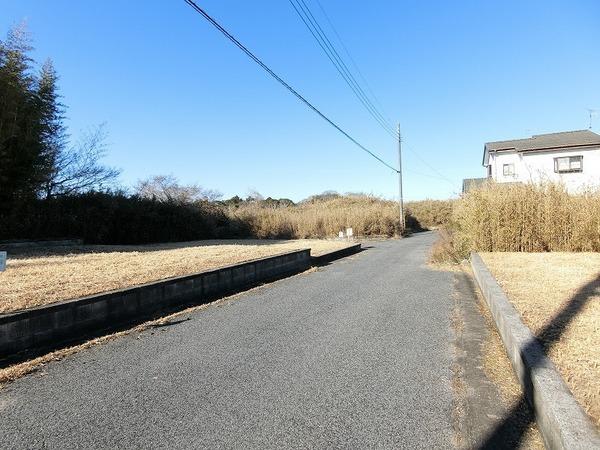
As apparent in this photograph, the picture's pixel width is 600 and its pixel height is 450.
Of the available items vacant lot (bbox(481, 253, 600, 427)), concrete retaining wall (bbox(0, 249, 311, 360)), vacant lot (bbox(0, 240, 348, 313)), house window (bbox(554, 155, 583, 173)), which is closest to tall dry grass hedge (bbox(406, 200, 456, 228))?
house window (bbox(554, 155, 583, 173))

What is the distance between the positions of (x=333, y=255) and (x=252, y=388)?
39.7 ft

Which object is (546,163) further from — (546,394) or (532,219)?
(546,394)

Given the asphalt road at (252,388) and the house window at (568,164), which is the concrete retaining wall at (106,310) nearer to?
the asphalt road at (252,388)

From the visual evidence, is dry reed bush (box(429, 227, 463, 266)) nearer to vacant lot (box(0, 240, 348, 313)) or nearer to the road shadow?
vacant lot (box(0, 240, 348, 313))

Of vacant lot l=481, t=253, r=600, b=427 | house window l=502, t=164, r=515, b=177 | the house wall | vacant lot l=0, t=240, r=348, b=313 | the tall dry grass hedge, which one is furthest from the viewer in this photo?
the tall dry grass hedge

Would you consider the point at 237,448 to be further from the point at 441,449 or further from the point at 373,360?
the point at 373,360

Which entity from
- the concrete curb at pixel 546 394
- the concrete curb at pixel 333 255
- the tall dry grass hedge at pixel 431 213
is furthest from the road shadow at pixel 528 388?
the tall dry grass hedge at pixel 431 213

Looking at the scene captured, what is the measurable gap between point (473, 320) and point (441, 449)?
155 inches

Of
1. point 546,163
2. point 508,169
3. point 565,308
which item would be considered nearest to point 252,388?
point 565,308

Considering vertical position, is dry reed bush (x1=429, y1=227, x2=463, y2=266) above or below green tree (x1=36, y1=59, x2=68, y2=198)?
below

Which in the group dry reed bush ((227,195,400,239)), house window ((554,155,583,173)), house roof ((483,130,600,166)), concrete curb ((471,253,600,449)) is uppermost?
house roof ((483,130,600,166))

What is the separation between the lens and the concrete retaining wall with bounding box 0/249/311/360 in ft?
15.8

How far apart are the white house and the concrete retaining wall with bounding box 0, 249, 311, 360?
2262 centimetres

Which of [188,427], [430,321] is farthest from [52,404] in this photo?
[430,321]
